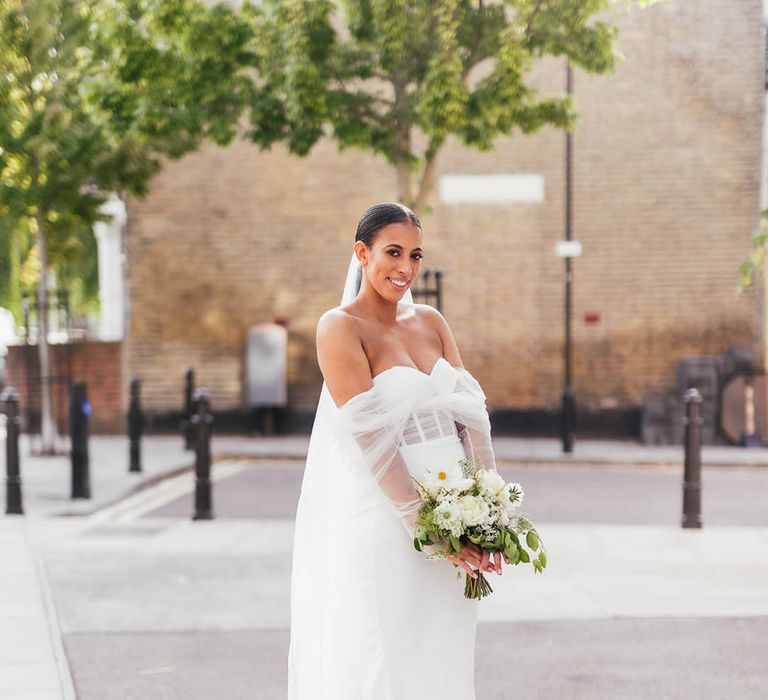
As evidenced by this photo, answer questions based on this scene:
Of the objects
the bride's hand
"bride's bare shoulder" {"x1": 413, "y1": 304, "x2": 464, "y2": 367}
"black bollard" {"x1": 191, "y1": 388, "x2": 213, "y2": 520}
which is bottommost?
"black bollard" {"x1": 191, "y1": 388, "x2": 213, "y2": 520}

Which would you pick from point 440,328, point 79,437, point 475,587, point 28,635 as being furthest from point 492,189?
point 475,587

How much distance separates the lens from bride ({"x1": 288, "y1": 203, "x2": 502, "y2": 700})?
3.27 m

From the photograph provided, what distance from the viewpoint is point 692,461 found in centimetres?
893

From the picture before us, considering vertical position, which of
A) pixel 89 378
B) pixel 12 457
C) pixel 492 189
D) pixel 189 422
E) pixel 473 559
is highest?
pixel 492 189

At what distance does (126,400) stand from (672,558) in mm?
11241

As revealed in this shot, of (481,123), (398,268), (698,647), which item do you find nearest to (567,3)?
(481,123)

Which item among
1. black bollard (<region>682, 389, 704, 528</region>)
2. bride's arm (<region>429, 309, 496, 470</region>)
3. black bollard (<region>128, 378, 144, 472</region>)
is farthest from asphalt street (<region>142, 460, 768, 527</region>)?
bride's arm (<region>429, 309, 496, 470</region>)

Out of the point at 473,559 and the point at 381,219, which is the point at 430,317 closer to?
the point at 381,219

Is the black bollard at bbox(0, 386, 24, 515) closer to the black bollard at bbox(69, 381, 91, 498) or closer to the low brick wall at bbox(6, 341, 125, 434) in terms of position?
the black bollard at bbox(69, 381, 91, 498)

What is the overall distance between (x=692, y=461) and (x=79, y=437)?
5.47 metres

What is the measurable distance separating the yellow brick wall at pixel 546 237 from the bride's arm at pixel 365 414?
43.9ft

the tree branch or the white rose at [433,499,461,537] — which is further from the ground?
the tree branch

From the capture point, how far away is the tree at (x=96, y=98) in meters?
12.0

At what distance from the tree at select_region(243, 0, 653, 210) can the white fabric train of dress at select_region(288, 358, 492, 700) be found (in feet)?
26.6
